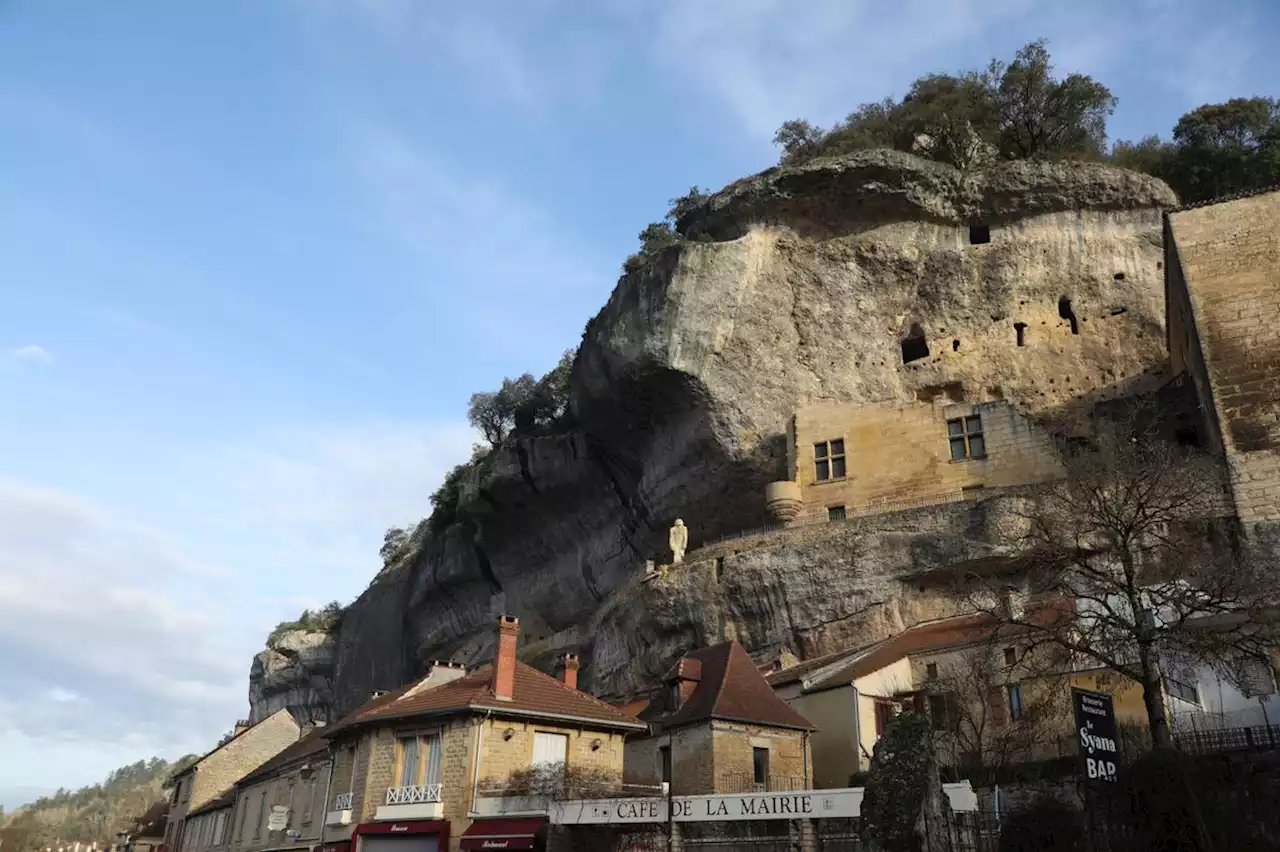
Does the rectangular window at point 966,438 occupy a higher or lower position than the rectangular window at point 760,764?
higher

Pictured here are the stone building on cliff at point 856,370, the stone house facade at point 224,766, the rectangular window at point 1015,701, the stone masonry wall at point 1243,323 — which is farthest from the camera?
the stone house facade at point 224,766

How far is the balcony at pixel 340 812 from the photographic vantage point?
64.4 ft

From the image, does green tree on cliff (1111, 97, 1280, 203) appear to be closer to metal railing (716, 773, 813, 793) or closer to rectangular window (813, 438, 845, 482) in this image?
rectangular window (813, 438, 845, 482)

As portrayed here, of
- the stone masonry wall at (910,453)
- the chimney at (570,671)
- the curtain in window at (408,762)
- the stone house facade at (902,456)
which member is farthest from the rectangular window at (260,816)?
the stone masonry wall at (910,453)

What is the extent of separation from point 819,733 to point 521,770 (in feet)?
25.1

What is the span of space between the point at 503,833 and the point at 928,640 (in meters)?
12.1

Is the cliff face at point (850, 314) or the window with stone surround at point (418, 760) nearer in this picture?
the window with stone surround at point (418, 760)

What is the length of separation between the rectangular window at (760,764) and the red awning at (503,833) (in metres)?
5.18

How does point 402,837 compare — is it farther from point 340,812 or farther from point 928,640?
point 928,640

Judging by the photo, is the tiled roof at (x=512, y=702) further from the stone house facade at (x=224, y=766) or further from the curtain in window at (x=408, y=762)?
the stone house facade at (x=224, y=766)

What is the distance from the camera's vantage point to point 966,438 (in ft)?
106

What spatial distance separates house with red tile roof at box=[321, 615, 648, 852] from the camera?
17.8 metres

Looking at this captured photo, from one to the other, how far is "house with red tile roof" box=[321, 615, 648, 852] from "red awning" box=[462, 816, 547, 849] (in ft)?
0.06

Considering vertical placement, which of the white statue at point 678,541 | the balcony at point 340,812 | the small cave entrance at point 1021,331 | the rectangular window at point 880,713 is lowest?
the balcony at point 340,812
